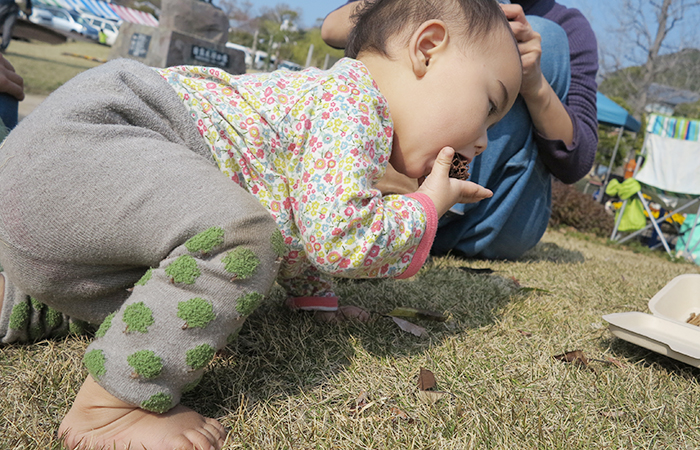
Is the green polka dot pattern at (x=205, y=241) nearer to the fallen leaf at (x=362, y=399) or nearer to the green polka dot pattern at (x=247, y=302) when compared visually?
the green polka dot pattern at (x=247, y=302)

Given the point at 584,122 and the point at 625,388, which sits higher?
the point at 584,122

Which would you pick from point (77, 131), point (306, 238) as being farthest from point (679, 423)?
point (77, 131)

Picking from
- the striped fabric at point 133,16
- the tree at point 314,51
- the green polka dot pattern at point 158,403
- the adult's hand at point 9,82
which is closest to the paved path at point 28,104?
the adult's hand at point 9,82

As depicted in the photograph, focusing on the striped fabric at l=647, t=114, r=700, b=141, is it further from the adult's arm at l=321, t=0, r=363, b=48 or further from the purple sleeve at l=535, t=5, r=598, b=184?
the adult's arm at l=321, t=0, r=363, b=48

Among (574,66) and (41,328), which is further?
(574,66)

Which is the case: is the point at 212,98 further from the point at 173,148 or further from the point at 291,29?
the point at 291,29

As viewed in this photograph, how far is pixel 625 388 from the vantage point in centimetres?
157

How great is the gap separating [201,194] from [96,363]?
426 mm

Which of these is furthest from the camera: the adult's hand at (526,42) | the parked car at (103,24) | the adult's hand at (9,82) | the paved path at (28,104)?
the parked car at (103,24)

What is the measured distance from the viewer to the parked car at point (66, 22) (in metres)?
28.5

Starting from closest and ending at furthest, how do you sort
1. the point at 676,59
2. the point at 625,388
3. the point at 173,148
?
the point at 173,148, the point at 625,388, the point at 676,59

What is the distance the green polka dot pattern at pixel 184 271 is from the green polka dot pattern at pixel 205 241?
3 centimetres

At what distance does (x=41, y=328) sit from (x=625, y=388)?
1759mm

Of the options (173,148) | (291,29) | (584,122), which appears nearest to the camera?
(173,148)
